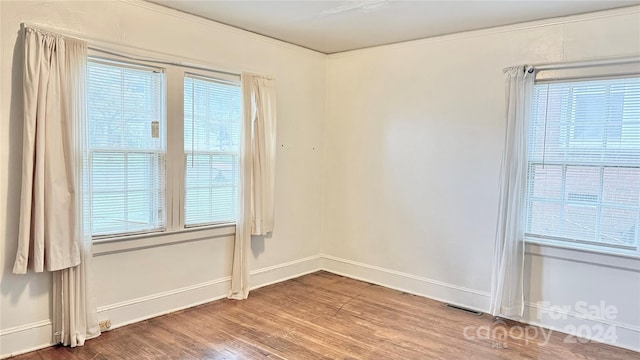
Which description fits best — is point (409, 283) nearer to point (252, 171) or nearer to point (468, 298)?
point (468, 298)

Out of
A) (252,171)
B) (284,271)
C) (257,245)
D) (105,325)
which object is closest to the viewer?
(105,325)

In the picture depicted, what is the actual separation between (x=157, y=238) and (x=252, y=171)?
3.46ft

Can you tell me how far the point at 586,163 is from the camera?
10.9 feet

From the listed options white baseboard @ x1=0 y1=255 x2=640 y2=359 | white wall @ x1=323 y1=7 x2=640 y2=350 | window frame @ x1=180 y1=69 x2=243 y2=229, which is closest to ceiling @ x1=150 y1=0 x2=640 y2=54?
white wall @ x1=323 y1=7 x2=640 y2=350

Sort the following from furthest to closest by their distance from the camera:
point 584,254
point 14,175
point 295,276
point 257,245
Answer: point 295,276
point 257,245
point 584,254
point 14,175

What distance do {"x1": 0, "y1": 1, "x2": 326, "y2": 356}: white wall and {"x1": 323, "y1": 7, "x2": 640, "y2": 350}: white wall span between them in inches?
14.4

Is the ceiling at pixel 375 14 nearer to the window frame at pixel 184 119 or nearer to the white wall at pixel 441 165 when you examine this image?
the white wall at pixel 441 165

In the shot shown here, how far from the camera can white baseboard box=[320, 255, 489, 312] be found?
3.89m

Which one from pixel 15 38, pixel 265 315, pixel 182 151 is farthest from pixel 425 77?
pixel 15 38

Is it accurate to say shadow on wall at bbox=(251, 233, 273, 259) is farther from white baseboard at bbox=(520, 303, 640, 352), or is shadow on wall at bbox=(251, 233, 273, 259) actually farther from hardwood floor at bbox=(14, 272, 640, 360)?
white baseboard at bbox=(520, 303, 640, 352)

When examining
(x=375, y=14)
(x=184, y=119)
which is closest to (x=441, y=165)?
(x=375, y=14)

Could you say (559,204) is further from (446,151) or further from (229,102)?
(229,102)

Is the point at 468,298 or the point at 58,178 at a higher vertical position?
the point at 58,178

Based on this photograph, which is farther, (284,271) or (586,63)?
(284,271)
